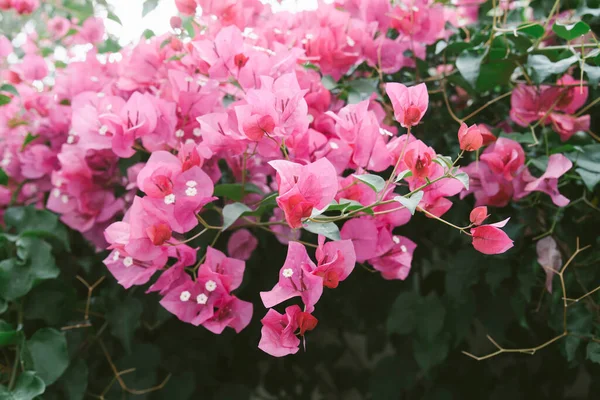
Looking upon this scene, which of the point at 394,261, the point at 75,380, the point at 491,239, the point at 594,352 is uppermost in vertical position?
the point at 491,239

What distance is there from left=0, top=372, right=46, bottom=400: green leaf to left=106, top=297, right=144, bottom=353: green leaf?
14 centimetres

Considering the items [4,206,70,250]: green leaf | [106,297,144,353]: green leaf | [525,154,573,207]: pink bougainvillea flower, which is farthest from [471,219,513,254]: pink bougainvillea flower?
[4,206,70,250]: green leaf

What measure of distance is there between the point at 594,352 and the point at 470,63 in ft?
1.37

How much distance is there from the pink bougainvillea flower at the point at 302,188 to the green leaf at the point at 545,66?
382 millimetres

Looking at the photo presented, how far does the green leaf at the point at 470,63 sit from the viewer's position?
2.50 feet

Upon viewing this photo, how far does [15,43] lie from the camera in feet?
4.09

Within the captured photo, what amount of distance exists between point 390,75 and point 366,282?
353 millimetres

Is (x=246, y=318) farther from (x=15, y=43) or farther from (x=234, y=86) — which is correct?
(x=15, y=43)

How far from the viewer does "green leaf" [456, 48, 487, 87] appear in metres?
0.76

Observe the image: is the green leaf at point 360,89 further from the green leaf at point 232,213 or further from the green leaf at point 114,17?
the green leaf at point 114,17

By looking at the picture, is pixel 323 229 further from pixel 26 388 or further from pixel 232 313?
pixel 26 388

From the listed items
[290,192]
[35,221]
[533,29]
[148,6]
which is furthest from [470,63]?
[35,221]

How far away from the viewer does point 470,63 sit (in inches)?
30.7

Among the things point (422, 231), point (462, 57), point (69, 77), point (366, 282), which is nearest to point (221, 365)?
point (366, 282)
